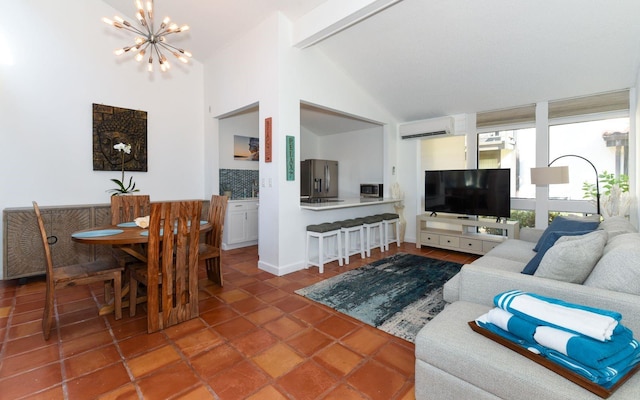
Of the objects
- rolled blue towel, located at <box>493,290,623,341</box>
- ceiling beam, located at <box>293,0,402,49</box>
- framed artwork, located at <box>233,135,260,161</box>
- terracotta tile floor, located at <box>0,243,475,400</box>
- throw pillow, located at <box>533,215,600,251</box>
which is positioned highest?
ceiling beam, located at <box>293,0,402,49</box>

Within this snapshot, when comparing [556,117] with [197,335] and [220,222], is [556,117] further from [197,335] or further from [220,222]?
[197,335]

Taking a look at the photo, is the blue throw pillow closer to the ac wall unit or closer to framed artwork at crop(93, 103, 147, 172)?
the ac wall unit

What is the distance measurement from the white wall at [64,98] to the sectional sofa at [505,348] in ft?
15.5

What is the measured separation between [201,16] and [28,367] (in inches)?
164

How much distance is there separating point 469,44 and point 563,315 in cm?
335

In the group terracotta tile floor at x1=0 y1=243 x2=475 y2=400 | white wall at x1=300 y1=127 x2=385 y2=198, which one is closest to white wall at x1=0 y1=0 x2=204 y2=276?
terracotta tile floor at x1=0 y1=243 x2=475 y2=400

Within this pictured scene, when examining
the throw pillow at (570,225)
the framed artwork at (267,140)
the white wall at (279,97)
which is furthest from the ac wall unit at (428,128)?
the framed artwork at (267,140)

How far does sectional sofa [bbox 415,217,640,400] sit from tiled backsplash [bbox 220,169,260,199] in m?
4.46

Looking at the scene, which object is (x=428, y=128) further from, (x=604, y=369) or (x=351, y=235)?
(x=604, y=369)

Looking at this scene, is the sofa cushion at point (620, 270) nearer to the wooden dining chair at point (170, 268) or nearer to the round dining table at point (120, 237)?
the wooden dining chair at point (170, 268)

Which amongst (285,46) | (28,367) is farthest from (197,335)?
(285,46)

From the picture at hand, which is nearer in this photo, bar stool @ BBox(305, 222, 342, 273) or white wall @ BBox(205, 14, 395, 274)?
white wall @ BBox(205, 14, 395, 274)

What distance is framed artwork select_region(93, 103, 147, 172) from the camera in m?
4.08

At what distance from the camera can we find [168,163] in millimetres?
4812
